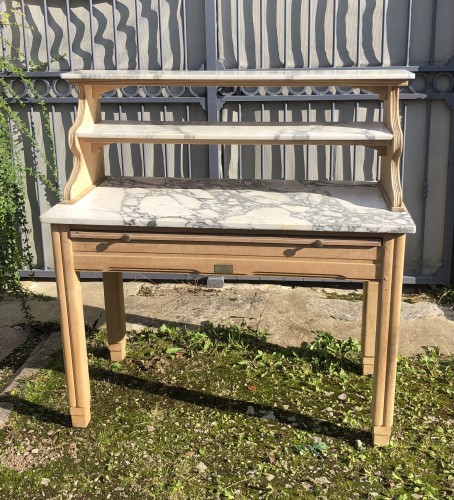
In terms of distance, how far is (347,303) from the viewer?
4711 millimetres

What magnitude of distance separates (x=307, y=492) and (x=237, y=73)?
1929mm

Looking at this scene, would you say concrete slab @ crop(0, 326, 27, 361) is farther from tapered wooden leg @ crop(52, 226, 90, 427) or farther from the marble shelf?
the marble shelf

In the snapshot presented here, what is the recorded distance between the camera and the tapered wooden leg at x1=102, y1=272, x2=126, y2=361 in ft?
12.4

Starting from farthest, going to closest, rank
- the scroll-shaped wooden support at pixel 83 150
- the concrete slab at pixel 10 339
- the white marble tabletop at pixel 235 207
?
1. the concrete slab at pixel 10 339
2. the scroll-shaped wooden support at pixel 83 150
3. the white marble tabletop at pixel 235 207

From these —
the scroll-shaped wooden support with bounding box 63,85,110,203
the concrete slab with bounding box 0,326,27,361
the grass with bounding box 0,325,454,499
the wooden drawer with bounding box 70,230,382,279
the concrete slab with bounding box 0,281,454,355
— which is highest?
the scroll-shaped wooden support with bounding box 63,85,110,203

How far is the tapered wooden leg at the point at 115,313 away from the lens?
3.78m

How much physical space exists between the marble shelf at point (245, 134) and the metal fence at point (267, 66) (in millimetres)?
1558

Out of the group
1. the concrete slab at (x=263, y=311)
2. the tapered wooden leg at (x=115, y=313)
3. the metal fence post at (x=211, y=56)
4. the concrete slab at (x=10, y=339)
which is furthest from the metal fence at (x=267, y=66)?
the tapered wooden leg at (x=115, y=313)

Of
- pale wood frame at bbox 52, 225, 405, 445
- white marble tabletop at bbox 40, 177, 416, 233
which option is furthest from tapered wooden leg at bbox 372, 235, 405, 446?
white marble tabletop at bbox 40, 177, 416, 233

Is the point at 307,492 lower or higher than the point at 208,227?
lower

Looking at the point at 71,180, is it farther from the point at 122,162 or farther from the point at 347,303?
the point at 347,303

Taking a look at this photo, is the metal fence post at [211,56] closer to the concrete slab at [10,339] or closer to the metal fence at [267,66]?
the metal fence at [267,66]

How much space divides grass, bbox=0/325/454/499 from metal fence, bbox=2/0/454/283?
1.39 m

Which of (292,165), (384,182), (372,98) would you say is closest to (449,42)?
(372,98)
